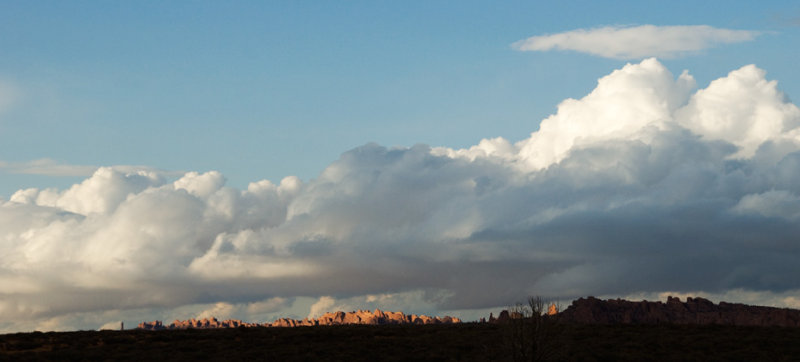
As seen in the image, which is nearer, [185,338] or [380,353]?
[380,353]

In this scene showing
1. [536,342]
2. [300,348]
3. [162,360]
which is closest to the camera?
[536,342]

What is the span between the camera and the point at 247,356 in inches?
3019

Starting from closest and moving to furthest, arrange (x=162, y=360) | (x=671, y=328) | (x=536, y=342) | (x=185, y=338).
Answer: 1. (x=536, y=342)
2. (x=162, y=360)
3. (x=185, y=338)
4. (x=671, y=328)

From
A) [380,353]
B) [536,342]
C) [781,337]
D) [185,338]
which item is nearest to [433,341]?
[380,353]

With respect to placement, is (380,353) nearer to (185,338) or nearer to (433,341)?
(433,341)

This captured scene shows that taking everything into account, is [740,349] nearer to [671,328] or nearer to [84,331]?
[671,328]

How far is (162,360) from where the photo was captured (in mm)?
74688

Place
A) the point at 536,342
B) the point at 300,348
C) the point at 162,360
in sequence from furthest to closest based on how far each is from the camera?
the point at 300,348 → the point at 162,360 → the point at 536,342

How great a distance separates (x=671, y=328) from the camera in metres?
95.2

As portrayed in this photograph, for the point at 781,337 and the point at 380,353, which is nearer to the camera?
the point at 380,353

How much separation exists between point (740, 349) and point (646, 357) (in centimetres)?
1145

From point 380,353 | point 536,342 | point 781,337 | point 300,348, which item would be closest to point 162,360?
point 300,348

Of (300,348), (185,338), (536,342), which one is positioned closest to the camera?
(536,342)

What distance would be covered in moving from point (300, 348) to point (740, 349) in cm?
4199
